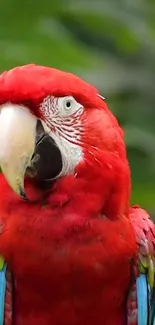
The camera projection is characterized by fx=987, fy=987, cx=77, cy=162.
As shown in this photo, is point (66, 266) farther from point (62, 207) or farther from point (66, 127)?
point (66, 127)

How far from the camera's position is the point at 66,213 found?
1507 millimetres

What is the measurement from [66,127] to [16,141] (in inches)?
4.4

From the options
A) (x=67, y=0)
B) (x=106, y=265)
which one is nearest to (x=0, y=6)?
(x=67, y=0)

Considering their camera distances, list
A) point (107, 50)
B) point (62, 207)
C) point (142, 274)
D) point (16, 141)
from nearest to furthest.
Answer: point (16, 141)
point (62, 207)
point (142, 274)
point (107, 50)

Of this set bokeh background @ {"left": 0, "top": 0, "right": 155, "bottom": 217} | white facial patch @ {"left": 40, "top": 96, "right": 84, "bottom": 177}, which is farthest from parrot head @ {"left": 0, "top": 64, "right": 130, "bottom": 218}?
bokeh background @ {"left": 0, "top": 0, "right": 155, "bottom": 217}

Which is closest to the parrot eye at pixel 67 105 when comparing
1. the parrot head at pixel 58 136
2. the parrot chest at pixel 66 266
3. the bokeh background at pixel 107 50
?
the parrot head at pixel 58 136

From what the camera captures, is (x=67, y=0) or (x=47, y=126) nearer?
(x=47, y=126)

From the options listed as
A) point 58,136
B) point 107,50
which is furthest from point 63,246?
point 107,50

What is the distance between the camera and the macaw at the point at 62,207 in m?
1.42

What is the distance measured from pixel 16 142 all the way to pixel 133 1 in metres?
1.01

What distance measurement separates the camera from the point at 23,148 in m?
1.41

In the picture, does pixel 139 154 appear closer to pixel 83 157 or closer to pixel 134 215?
pixel 134 215

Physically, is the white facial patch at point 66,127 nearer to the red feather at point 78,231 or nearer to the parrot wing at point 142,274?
the red feather at point 78,231

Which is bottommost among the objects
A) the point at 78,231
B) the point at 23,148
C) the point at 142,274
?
the point at 142,274
